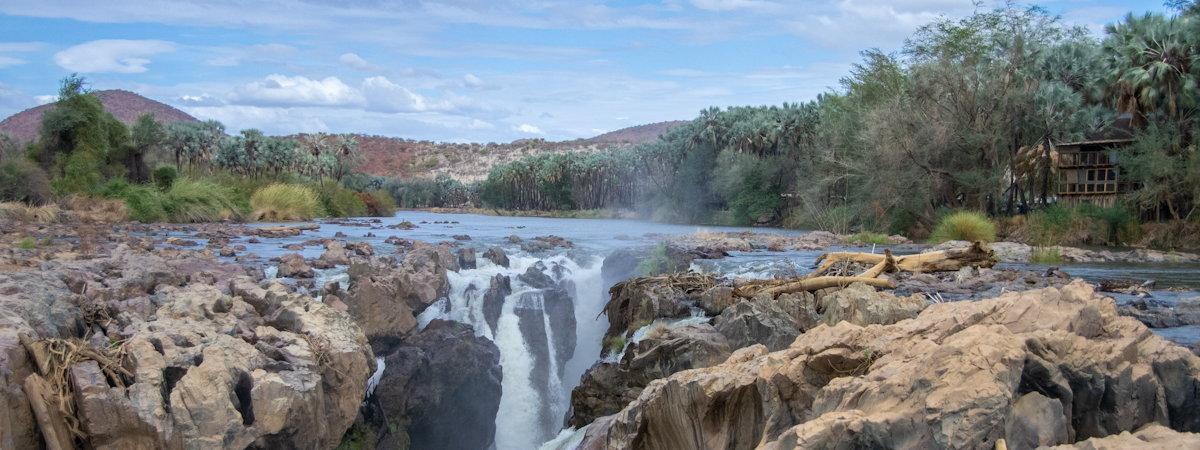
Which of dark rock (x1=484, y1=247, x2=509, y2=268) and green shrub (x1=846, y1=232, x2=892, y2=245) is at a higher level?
dark rock (x1=484, y1=247, x2=509, y2=268)

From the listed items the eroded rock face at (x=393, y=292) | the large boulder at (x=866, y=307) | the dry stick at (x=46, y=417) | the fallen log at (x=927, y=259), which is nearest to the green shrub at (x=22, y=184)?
the eroded rock face at (x=393, y=292)

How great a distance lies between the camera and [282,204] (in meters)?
51.2

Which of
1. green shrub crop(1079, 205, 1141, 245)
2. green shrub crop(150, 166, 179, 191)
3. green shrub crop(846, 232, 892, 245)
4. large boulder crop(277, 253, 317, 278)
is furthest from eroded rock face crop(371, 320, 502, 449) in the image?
green shrub crop(150, 166, 179, 191)

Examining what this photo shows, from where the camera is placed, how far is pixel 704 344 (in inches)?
423

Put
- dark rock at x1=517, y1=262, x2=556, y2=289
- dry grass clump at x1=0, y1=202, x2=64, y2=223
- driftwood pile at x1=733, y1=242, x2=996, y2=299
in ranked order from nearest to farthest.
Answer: driftwood pile at x1=733, y1=242, x2=996, y2=299
dark rock at x1=517, y1=262, x2=556, y2=289
dry grass clump at x1=0, y1=202, x2=64, y2=223

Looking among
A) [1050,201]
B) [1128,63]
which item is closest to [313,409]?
[1128,63]

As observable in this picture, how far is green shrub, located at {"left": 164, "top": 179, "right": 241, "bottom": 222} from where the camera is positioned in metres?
41.8

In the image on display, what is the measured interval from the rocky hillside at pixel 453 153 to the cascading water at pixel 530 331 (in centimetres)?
14435

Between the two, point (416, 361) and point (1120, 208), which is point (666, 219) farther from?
point (416, 361)

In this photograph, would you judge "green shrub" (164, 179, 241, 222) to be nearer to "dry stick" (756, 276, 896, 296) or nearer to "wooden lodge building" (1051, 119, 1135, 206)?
"dry stick" (756, 276, 896, 296)

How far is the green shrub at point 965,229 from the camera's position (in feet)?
110

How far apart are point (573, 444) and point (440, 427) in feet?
14.6

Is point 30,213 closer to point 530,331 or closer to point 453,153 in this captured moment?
point 530,331

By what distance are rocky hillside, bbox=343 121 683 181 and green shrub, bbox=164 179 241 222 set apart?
116m
